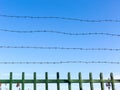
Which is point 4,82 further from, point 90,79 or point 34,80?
point 90,79

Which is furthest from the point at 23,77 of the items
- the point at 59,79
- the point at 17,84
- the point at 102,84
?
the point at 102,84

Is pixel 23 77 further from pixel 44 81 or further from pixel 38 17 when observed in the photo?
pixel 38 17

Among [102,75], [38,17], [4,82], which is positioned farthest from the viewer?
[102,75]

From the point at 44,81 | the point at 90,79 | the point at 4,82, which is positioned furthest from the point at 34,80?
the point at 90,79

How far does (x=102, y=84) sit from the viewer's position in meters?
11.2

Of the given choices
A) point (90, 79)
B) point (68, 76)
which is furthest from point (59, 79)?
point (90, 79)

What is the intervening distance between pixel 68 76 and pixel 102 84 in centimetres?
139

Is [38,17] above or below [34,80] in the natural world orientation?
above

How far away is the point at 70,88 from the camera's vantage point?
10812 millimetres

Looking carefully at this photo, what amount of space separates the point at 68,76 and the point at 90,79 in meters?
0.88

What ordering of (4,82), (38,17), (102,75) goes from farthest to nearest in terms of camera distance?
(102,75), (4,82), (38,17)

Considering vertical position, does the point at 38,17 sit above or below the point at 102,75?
above

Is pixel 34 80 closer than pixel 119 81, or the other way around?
pixel 34 80

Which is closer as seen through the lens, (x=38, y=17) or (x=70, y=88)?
(x=38, y=17)
